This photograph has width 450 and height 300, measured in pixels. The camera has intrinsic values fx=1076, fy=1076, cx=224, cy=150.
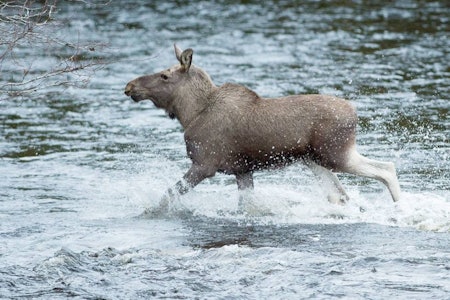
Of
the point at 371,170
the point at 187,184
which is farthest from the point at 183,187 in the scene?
the point at 371,170

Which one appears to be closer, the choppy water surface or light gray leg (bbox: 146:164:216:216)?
the choppy water surface

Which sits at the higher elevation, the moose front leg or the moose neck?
the moose neck

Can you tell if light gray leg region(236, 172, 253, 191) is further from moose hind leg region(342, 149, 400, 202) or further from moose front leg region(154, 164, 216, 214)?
moose hind leg region(342, 149, 400, 202)

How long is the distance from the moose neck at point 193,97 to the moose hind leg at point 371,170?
1644 millimetres

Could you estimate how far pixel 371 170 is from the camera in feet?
36.1

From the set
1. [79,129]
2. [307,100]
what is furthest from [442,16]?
[307,100]

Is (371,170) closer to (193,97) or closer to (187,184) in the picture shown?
(187,184)

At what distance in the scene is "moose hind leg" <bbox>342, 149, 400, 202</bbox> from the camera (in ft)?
36.0

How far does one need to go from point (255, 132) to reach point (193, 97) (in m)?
0.87

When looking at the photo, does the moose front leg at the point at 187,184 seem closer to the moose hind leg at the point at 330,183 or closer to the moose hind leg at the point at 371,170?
the moose hind leg at the point at 330,183

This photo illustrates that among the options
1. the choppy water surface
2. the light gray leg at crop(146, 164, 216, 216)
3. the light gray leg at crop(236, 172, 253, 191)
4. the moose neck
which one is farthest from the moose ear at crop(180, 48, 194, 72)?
the light gray leg at crop(236, 172, 253, 191)

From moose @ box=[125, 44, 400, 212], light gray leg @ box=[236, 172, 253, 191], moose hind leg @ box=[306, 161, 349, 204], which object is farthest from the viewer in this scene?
light gray leg @ box=[236, 172, 253, 191]

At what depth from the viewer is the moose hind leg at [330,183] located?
37.1ft

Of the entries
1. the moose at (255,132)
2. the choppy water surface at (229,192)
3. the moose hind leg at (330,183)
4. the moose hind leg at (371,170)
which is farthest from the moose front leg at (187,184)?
the moose hind leg at (371,170)
